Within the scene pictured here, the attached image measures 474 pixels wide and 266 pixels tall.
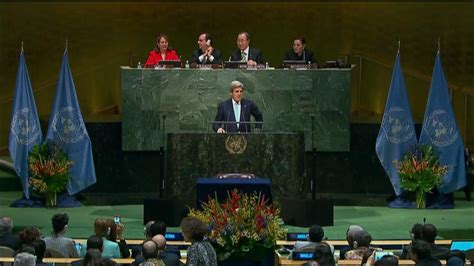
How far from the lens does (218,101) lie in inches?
839

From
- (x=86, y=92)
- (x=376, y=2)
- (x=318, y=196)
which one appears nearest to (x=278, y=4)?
(x=376, y=2)

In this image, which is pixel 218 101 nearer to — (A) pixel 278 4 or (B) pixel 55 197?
(B) pixel 55 197

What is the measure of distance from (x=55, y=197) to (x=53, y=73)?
4.74 meters

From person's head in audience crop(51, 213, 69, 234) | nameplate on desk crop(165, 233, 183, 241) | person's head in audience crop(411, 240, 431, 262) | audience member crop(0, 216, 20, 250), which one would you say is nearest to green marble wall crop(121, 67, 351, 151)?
nameplate on desk crop(165, 233, 183, 241)

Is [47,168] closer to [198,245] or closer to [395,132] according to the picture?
[395,132]

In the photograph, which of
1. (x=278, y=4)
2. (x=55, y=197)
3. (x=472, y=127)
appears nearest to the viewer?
(x=55, y=197)

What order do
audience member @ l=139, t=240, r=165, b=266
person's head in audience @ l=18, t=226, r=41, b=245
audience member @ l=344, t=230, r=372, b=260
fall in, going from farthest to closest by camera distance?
1. audience member @ l=344, t=230, r=372, b=260
2. person's head in audience @ l=18, t=226, r=41, b=245
3. audience member @ l=139, t=240, r=165, b=266

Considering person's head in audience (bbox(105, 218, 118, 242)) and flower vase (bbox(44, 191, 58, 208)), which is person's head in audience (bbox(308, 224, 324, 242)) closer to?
person's head in audience (bbox(105, 218, 118, 242))

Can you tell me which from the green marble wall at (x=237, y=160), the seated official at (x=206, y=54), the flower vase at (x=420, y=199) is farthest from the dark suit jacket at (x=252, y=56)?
the flower vase at (x=420, y=199)

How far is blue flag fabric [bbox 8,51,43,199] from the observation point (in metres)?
21.0

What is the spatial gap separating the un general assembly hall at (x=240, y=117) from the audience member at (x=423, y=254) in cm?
192

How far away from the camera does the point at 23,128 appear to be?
21203 mm

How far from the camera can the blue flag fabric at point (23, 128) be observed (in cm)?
2097

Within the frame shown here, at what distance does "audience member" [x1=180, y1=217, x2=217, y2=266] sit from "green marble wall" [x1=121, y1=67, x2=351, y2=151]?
8.10 m
